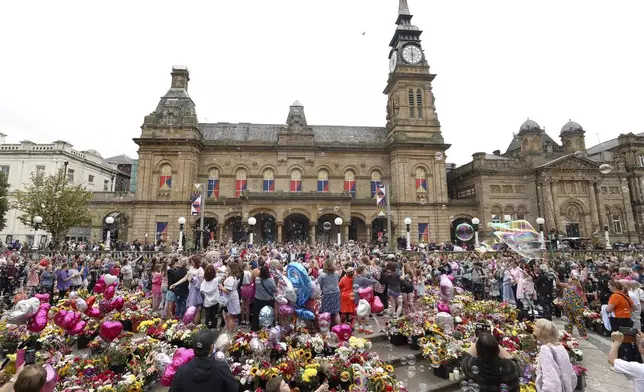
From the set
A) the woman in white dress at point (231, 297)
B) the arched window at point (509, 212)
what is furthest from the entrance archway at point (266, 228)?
the arched window at point (509, 212)

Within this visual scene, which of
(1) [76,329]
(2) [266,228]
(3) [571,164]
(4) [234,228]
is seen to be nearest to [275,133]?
(2) [266,228]

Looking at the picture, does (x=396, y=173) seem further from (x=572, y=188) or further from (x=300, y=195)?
(x=572, y=188)

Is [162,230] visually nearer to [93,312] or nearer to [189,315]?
[93,312]

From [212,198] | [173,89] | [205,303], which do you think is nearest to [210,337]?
[205,303]

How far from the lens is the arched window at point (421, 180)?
35.2m

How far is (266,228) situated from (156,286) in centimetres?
2382

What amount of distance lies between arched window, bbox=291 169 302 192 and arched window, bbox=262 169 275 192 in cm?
216

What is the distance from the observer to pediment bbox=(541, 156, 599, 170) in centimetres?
3550

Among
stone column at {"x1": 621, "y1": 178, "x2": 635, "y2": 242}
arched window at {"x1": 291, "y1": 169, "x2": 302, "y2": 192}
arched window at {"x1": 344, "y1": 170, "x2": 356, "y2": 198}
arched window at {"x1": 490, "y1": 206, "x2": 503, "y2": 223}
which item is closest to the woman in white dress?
arched window at {"x1": 291, "y1": 169, "x2": 302, "y2": 192}

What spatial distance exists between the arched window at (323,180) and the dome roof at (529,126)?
1057 inches

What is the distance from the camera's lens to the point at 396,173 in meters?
35.3

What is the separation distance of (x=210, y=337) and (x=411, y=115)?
37.5 meters

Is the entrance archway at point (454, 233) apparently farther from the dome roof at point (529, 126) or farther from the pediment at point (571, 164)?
the dome roof at point (529, 126)

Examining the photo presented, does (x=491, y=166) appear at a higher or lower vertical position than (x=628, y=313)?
higher
